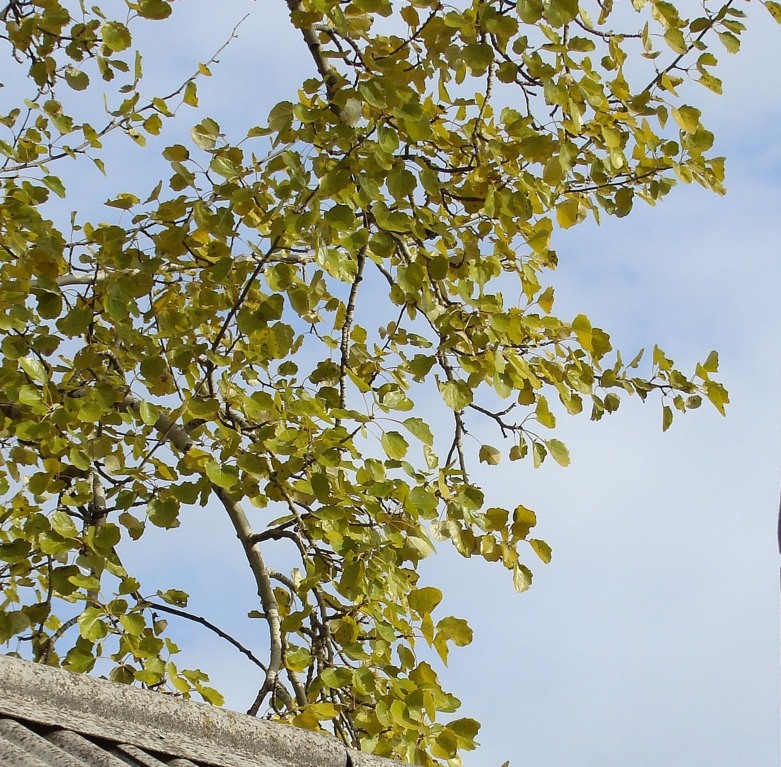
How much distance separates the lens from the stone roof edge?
5.65 ft

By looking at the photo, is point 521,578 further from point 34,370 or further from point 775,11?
point 775,11

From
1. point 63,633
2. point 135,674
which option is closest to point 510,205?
point 135,674

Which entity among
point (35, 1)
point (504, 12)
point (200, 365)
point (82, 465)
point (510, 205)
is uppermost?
point (35, 1)

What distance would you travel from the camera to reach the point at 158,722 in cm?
184

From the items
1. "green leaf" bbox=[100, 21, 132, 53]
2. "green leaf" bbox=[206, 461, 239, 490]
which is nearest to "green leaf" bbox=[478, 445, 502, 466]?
"green leaf" bbox=[206, 461, 239, 490]

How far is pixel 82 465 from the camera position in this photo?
3.19m

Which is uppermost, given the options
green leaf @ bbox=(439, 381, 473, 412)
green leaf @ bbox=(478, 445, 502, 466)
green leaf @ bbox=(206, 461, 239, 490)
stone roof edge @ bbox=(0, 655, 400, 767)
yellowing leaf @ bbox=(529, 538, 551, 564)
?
green leaf @ bbox=(478, 445, 502, 466)

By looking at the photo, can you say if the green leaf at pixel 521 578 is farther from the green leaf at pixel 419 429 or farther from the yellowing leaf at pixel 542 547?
the green leaf at pixel 419 429

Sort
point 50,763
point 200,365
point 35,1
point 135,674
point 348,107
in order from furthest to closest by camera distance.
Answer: point 35,1 → point 200,365 → point 135,674 → point 348,107 → point 50,763

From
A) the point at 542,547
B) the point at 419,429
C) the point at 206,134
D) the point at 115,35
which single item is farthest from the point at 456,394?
the point at 115,35

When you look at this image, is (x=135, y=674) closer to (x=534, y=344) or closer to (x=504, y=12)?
(x=534, y=344)

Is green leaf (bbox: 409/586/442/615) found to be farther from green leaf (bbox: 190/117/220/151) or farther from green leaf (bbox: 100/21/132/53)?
green leaf (bbox: 100/21/132/53)

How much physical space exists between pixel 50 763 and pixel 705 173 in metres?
2.88

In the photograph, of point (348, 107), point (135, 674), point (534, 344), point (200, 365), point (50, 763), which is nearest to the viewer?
point (50, 763)
